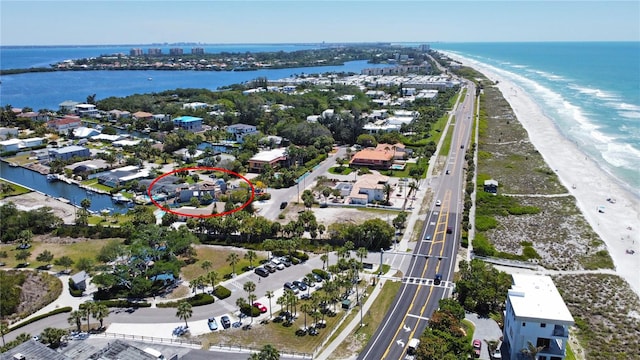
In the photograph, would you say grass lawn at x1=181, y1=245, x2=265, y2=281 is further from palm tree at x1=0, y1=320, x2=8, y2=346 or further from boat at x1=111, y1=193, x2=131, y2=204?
boat at x1=111, y1=193, x2=131, y2=204

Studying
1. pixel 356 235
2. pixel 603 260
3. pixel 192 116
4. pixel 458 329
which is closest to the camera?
pixel 458 329

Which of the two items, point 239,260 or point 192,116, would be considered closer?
point 239,260

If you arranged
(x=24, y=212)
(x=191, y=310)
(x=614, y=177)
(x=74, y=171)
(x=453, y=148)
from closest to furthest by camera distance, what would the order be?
(x=191, y=310)
(x=24, y=212)
(x=614, y=177)
(x=74, y=171)
(x=453, y=148)

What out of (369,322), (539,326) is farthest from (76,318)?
(539,326)

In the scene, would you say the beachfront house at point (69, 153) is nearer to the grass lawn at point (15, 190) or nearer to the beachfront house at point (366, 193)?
the grass lawn at point (15, 190)

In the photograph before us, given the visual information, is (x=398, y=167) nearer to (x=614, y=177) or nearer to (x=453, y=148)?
(x=453, y=148)

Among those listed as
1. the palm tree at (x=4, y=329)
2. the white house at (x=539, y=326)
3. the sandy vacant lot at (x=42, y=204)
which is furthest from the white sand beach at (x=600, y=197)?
the sandy vacant lot at (x=42, y=204)

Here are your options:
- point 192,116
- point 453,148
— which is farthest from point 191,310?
point 192,116
